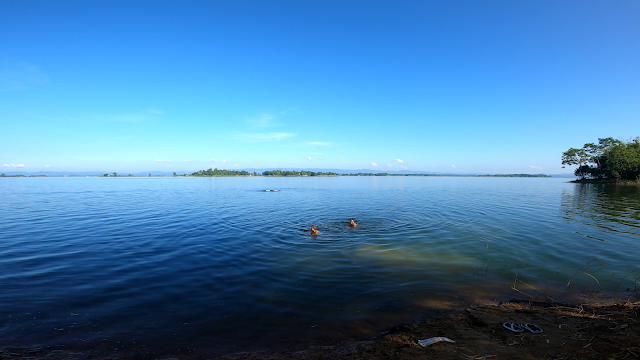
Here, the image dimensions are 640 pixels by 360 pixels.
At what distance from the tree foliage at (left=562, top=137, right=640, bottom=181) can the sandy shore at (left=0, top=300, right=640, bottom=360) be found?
332 ft

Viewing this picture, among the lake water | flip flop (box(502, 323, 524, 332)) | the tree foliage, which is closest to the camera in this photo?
flip flop (box(502, 323, 524, 332))

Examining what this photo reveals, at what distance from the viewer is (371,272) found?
1091 centimetres

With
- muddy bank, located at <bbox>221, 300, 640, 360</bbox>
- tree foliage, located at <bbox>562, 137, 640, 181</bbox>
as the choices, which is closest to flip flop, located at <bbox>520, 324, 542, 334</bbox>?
muddy bank, located at <bbox>221, 300, 640, 360</bbox>

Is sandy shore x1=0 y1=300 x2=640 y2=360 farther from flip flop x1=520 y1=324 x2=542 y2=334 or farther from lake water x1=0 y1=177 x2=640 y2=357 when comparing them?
lake water x1=0 y1=177 x2=640 y2=357

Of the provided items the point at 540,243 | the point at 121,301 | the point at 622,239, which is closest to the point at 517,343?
the point at 121,301

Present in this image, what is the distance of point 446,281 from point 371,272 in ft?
8.96

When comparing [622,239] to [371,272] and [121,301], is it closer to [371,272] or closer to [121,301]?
[371,272]

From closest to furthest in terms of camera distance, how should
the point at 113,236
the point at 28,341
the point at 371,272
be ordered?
the point at 28,341 → the point at 371,272 → the point at 113,236

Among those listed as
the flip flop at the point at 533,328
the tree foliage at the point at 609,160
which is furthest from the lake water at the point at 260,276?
the tree foliage at the point at 609,160

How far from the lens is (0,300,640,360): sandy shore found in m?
5.08

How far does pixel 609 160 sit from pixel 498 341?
362 feet

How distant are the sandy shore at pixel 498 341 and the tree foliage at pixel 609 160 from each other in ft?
332

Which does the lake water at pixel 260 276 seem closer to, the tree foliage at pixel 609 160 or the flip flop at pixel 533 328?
the flip flop at pixel 533 328

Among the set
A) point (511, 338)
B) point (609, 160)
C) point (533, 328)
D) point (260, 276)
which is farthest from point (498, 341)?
point (609, 160)
